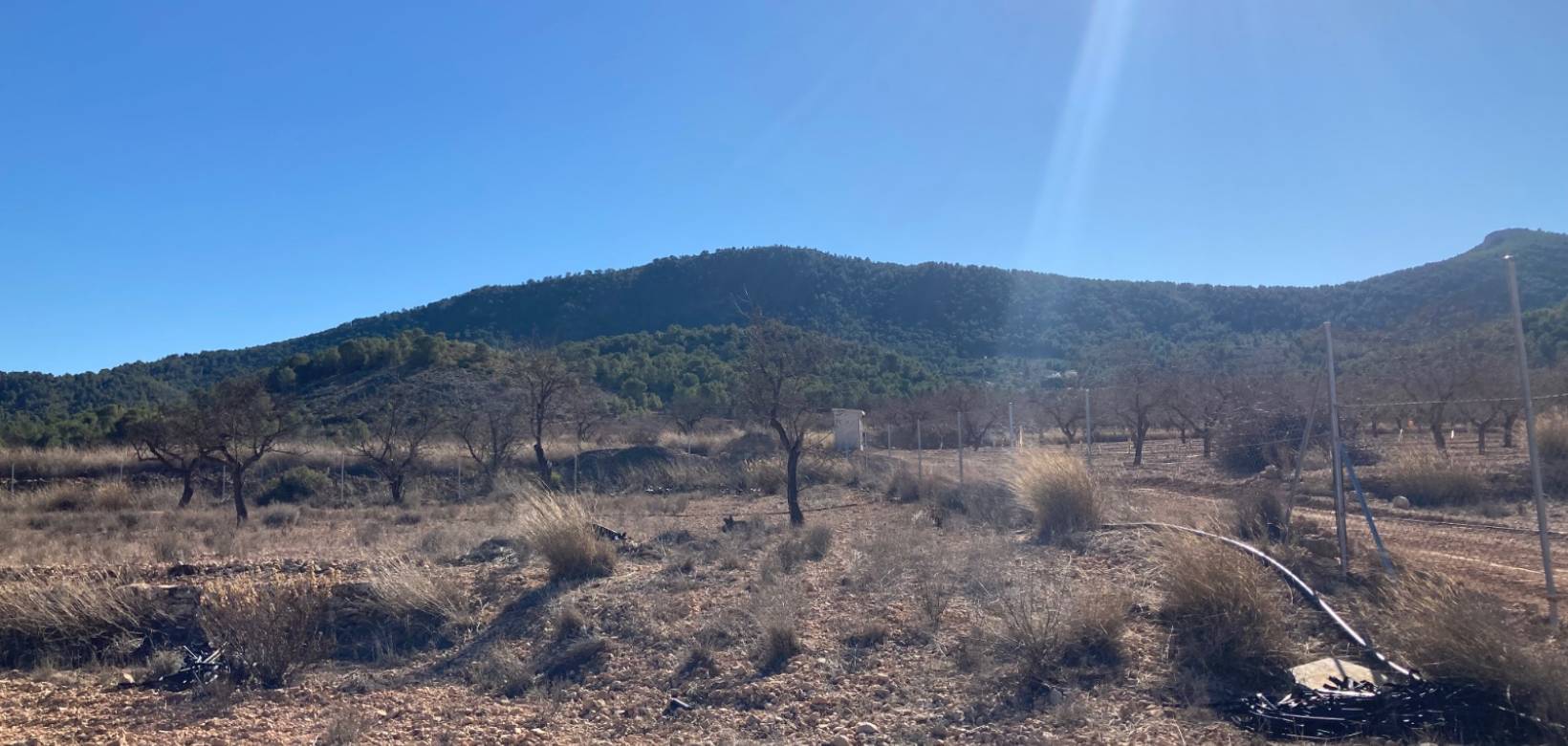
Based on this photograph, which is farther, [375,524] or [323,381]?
[323,381]

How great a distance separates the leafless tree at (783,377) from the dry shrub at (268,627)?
8.28 metres

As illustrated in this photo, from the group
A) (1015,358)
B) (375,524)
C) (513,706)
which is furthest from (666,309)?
(513,706)

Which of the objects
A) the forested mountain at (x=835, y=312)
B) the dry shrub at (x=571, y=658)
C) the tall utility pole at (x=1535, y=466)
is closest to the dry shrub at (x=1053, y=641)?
the tall utility pole at (x=1535, y=466)

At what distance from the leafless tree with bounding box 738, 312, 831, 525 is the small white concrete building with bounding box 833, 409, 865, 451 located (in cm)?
2007

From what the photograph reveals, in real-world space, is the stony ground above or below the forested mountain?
below

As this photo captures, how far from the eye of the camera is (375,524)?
21.0 meters

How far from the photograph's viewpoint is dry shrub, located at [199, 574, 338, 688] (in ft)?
29.8

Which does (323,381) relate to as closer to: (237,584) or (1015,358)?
(1015,358)

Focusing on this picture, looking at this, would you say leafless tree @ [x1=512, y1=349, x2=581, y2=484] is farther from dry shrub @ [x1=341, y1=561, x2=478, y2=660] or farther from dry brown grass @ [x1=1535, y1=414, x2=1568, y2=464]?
dry brown grass @ [x1=1535, y1=414, x2=1568, y2=464]

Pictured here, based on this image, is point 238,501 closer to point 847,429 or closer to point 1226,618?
point 847,429

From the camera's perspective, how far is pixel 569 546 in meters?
12.0

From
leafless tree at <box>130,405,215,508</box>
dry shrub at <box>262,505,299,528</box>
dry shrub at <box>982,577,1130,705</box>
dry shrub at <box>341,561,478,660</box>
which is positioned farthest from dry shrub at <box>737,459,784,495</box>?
dry shrub at <box>982,577,1130,705</box>

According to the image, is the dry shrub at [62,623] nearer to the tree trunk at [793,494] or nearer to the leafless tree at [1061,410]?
the tree trunk at [793,494]

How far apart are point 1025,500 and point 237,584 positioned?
9403 mm
